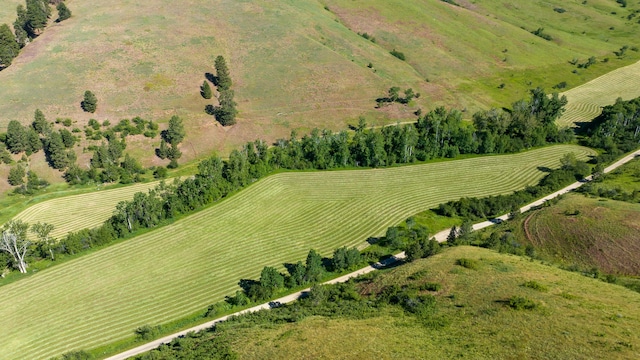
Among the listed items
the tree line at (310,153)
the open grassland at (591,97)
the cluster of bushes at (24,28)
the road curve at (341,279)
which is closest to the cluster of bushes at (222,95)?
the tree line at (310,153)

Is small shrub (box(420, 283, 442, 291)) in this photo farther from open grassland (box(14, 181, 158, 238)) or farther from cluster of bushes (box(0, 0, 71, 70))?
cluster of bushes (box(0, 0, 71, 70))

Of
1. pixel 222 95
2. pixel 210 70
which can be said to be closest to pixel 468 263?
pixel 222 95

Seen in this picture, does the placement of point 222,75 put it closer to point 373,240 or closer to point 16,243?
point 16,243

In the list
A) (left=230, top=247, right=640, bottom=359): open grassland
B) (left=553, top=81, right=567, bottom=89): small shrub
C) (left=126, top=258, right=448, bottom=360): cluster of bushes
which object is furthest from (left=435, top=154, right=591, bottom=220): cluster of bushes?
(left=553, top=81, right=567, bottom=89): small shrub

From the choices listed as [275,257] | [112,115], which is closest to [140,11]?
[112,115]

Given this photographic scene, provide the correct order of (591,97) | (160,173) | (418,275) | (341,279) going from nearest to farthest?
(418,275)
(341,279)
(160,173)
(591,97)
